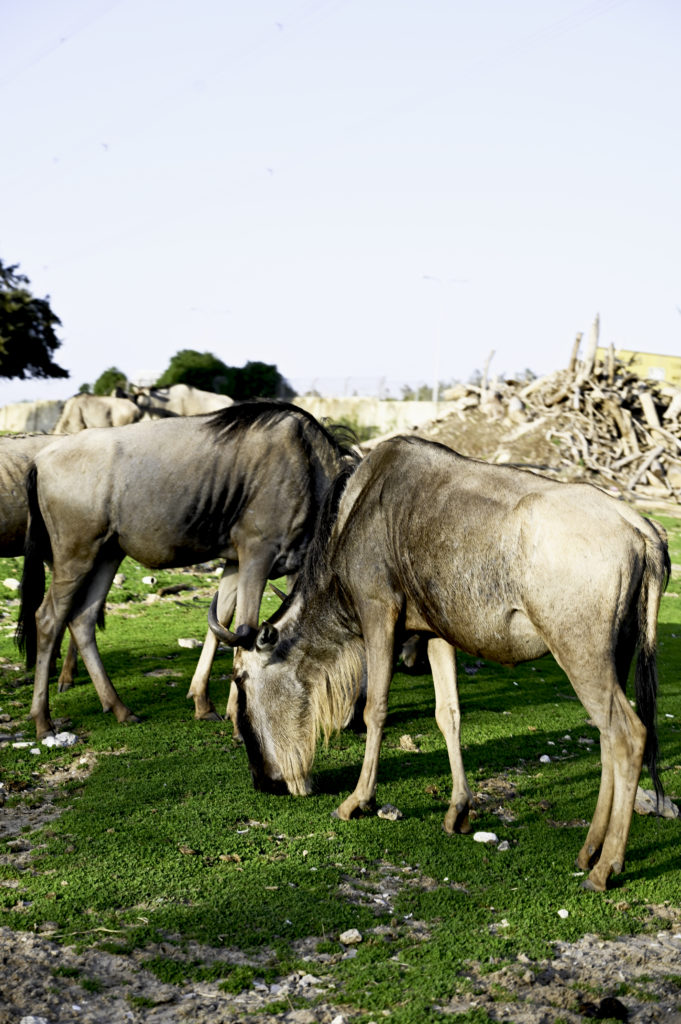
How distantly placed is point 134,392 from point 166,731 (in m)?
23.8

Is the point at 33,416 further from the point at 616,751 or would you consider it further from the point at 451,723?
the point at 616,751

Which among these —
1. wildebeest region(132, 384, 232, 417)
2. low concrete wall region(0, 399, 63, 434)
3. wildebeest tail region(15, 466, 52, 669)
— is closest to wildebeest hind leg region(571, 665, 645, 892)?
wildebeest tail region(15, 466, 52, 669)

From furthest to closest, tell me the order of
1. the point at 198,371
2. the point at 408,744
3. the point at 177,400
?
the point at 198,371 → the point at 177,400 → the point at 408,744

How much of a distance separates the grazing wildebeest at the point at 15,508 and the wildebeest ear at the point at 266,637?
351 cm

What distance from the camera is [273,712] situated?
6.66 m

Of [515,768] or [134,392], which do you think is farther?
[134,392]

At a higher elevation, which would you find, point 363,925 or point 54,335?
point 54,335

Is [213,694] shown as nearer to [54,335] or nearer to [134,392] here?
[134,392]

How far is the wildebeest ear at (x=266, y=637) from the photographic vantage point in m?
6.64

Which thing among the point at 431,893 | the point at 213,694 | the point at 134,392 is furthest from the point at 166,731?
the point at 134,392

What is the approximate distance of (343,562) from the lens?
6.49 m

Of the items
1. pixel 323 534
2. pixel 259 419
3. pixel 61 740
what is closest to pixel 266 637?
pixel 323 534

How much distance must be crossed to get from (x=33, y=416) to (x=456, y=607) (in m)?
42.2

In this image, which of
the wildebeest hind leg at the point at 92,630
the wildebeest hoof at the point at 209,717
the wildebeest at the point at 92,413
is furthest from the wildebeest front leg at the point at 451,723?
the wildebeest at the point at 92,413
